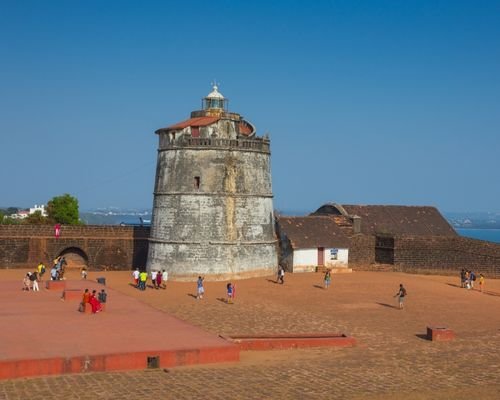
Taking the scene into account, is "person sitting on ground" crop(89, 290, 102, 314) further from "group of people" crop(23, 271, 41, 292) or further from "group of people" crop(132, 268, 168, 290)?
"group of people" crop(132, 268, 168, 290)

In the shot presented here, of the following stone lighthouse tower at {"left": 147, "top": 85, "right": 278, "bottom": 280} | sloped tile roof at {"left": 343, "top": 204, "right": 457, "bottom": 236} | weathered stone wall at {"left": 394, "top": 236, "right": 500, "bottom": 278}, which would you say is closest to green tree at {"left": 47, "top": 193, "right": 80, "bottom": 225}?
stone lighthouse tower at {"left": 147, "top": 85, "right": 278, "bottom": 280}

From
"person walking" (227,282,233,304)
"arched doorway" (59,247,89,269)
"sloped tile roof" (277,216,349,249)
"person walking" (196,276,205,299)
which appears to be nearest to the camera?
"person walking" (227,282,233,304)

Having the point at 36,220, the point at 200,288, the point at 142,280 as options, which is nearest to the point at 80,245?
the point at 142,280

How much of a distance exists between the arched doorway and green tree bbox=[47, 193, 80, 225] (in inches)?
456

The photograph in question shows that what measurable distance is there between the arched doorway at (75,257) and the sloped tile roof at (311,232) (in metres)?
11.6

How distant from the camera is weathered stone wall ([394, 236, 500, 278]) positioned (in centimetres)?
3891

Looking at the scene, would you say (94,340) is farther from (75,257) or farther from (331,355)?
(75,257)

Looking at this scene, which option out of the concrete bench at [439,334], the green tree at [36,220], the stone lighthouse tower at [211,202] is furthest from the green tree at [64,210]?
the concrete bench at [439,334]

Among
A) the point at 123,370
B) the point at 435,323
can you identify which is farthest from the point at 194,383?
the point at 435,323

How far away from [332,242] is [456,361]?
71.5 feet

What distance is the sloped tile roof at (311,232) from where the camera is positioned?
39.3 metres

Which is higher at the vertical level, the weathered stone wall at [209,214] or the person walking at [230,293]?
the weathered stone wall at [209,214]

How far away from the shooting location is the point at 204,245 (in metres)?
35.6

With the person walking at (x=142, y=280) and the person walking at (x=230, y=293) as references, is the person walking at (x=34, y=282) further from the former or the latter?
the person walking at (x=230, y=293)
